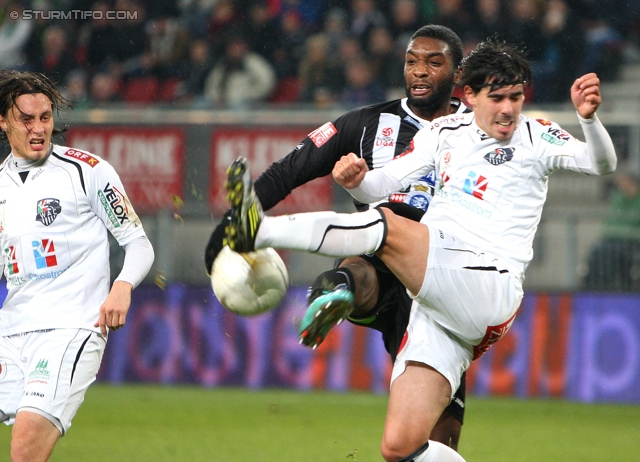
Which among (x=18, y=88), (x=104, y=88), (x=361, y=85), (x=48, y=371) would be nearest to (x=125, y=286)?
(x=48, y=371)

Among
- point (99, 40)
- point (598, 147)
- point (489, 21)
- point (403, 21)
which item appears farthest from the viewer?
point (99, 40)

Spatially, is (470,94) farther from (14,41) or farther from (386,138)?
(14,41)

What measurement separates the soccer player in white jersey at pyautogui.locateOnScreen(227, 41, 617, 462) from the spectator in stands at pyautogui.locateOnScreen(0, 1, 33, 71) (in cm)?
998

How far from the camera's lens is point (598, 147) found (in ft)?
13.8

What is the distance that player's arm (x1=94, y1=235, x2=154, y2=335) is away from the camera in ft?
13.9

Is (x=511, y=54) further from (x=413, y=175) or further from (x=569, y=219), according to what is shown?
(x=569, y=219)

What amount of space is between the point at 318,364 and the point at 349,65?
4.11 metres

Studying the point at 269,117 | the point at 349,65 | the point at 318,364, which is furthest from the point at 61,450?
the point at 349,65

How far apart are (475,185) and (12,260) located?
2099 mm

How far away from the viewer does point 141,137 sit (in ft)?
37.8

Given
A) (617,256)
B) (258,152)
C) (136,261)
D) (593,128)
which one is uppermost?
(593,128)

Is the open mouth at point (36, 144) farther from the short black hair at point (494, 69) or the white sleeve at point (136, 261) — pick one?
the short black hair at point (494, 69)

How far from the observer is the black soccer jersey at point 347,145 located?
5.33 metres

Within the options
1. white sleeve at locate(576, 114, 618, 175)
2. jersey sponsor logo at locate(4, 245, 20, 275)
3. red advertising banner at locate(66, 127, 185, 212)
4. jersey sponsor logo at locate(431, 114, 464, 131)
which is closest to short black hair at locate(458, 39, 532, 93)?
jersey sponsor logo at locate(431, 114, 464, 131)
